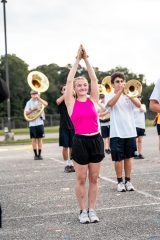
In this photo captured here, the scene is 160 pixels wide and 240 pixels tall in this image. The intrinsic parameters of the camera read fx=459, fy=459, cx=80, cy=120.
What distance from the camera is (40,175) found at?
10.1 m

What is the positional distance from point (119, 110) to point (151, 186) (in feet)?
4.73

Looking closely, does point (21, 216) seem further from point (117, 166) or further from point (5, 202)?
point (117, 166)

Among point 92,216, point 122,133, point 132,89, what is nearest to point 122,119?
point 122,133

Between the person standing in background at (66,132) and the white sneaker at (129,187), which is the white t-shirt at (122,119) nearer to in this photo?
the white sneaker at (129,187)

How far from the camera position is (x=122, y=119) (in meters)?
7.69

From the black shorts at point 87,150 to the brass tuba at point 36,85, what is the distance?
771 cm

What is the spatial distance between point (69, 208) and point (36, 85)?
7874mm

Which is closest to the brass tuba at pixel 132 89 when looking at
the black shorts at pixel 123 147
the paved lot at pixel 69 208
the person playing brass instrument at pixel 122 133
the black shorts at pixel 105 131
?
the person playing brass instrument at pixel 122 133

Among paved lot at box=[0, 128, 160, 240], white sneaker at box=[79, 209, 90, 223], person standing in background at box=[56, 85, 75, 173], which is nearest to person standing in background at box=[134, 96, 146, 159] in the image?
paved lot at box=[0, 128, 160, 240]

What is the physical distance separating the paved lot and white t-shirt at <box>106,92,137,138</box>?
3.16 ft

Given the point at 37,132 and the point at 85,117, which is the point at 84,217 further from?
the point at 37,132

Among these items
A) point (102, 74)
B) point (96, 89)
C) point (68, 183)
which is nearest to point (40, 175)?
point (68, 183)

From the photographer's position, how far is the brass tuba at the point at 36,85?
43.7 ft

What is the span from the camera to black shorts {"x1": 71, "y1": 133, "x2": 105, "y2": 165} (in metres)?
5.56
